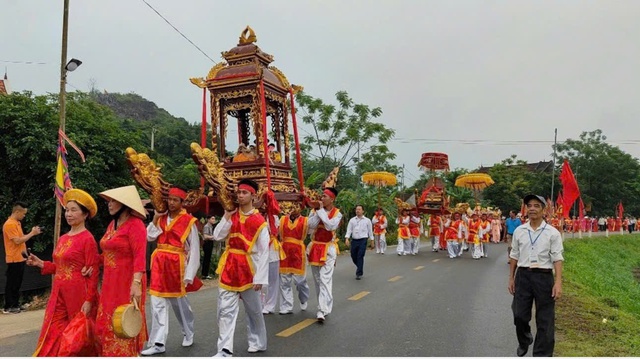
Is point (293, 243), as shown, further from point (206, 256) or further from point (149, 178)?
point (206, 256)

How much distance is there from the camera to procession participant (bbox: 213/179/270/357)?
5219 mm

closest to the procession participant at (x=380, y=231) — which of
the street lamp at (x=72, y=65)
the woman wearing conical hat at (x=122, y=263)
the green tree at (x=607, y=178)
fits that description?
the street lamp at (x=72, y=65)

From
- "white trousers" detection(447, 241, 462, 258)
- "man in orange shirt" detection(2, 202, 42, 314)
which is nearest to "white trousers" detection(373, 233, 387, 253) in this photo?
"white trousers" detection(447, 241, 462, 258)

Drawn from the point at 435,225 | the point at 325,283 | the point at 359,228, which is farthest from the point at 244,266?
the point at 435,225

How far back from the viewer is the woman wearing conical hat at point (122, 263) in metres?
4.21

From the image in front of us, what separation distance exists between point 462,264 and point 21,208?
12.3 m

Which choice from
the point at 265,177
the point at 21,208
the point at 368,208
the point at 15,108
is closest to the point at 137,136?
the point at 15,108

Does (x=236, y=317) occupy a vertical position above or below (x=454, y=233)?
below

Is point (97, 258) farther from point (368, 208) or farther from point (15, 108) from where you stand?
point (368, 208)

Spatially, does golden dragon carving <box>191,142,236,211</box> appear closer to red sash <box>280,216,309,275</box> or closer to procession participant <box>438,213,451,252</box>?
red sash <box>280,216,309,275</box>

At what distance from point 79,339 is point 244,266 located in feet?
5.62

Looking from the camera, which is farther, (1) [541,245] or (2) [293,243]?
(2) [293,243]

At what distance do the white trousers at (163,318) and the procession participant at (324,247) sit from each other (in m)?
1.99

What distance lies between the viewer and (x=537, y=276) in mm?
5059
